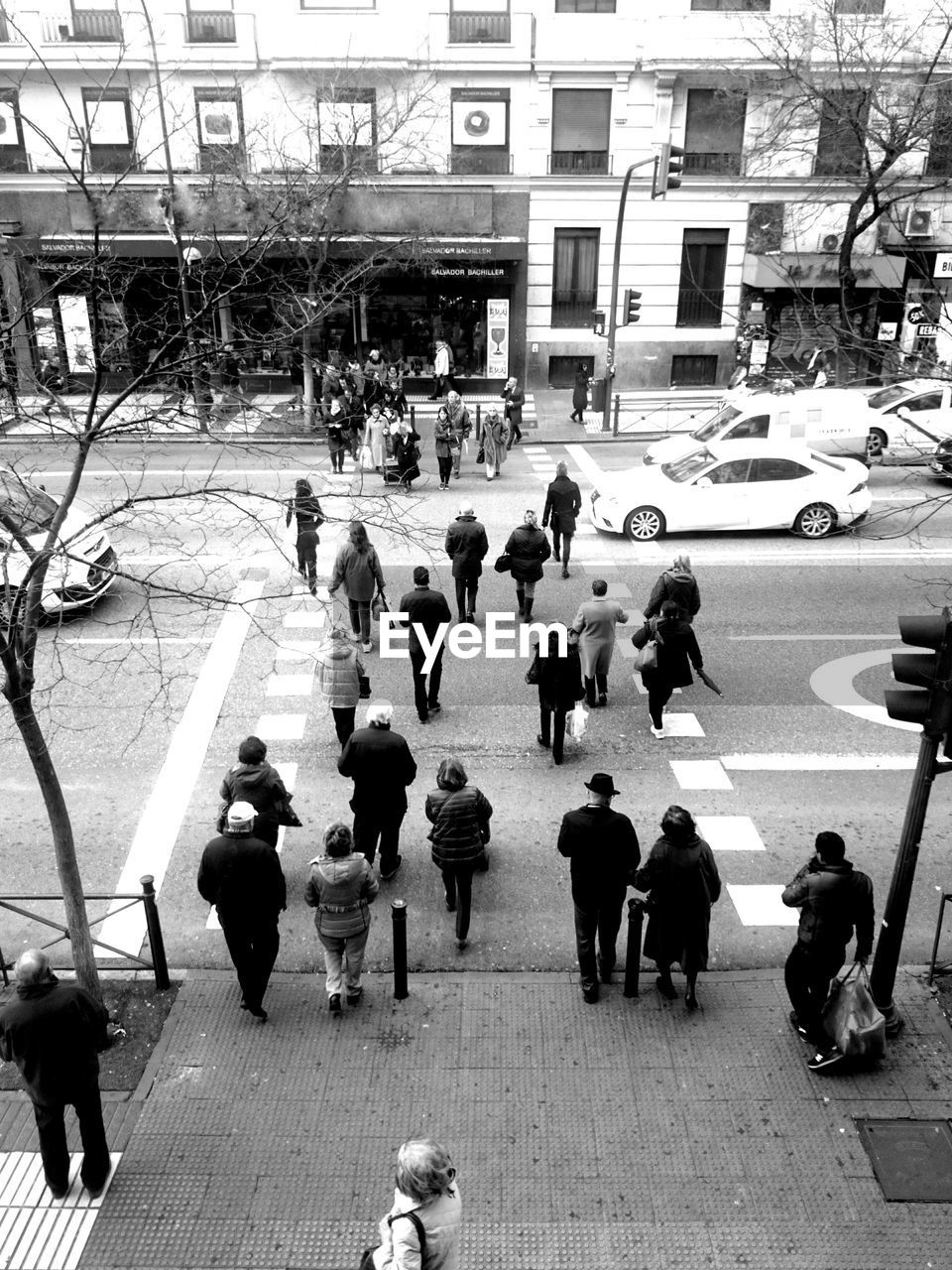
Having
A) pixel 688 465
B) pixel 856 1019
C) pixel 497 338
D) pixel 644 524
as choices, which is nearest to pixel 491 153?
pixel 497 338

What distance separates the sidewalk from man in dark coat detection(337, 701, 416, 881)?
1221mm

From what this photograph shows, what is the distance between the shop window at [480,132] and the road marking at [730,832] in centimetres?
2387

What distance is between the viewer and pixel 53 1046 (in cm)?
508

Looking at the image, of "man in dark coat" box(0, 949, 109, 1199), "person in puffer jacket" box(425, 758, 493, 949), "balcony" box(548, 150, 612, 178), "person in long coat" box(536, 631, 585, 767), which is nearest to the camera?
"man in dark coat" box(0, 949, 109, 1199)

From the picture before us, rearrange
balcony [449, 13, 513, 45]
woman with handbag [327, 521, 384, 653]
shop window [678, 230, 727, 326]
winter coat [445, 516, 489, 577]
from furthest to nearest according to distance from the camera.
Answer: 1. shop window [678, 230, 727, 326]
2. balcony [449, 13, 513, 45]
3. winter coat [445, 516, 489, 577]
4. woman with handbag [327, 521, 384, 653]

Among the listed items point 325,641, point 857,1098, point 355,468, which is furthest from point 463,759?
point 355,468

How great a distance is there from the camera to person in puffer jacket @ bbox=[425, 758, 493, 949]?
23.3 feet

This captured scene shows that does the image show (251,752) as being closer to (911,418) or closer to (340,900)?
(340,900)

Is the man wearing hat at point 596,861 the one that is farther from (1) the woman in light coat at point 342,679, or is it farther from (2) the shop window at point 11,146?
(2) the shop window at point 11,146

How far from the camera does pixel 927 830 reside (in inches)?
351

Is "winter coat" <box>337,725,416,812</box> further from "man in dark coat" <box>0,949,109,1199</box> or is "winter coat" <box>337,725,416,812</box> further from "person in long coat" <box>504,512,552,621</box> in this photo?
"person in long coat" <box>504,512,552,621</box>

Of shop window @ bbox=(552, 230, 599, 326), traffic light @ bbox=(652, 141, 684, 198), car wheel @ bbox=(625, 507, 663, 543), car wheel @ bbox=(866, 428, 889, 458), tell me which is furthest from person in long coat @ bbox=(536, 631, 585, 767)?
shop window @ bbox=(552, 230, 599, 326)

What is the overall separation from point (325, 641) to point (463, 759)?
11.2 ft

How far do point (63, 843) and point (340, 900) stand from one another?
1.72 metres
